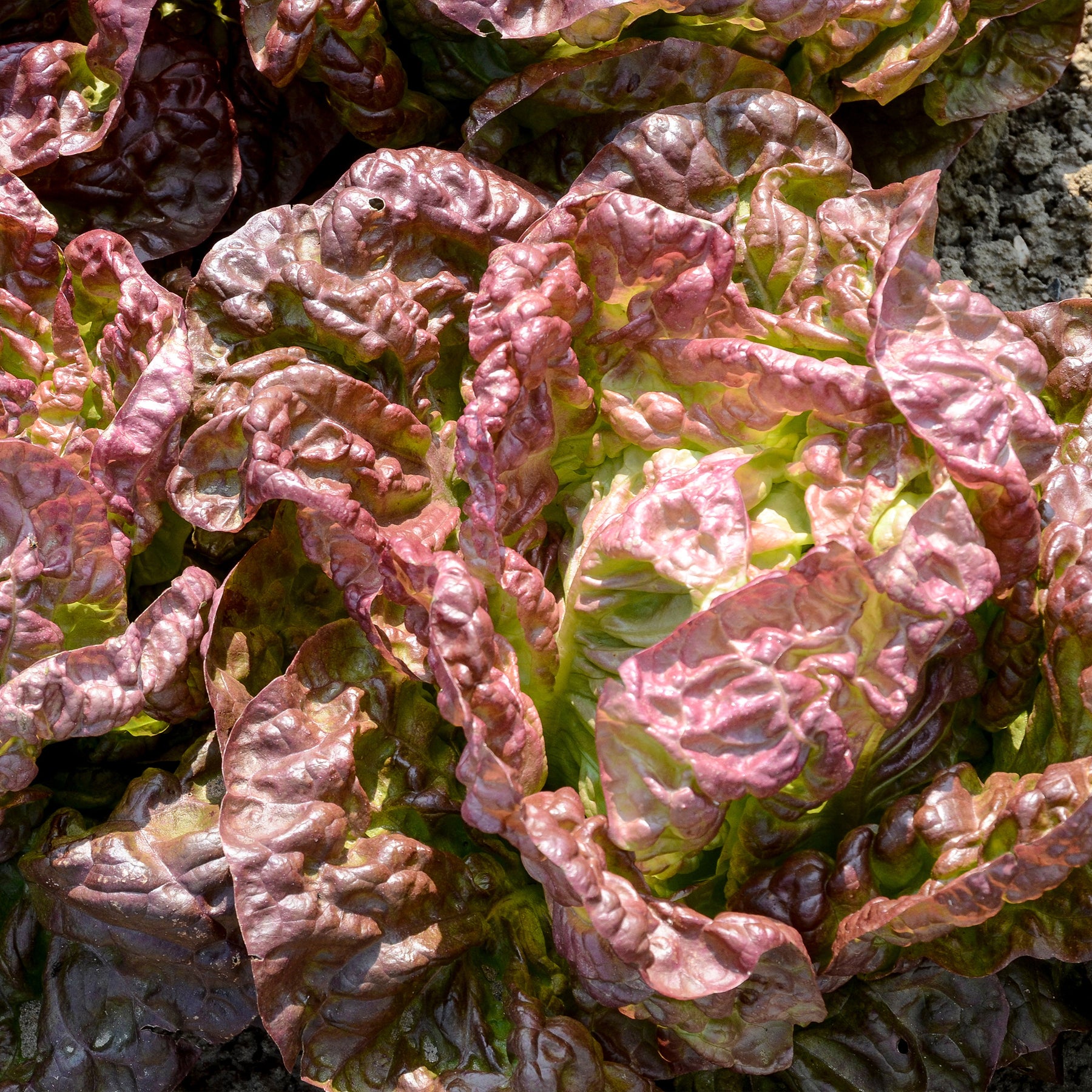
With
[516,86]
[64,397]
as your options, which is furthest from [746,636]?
[64,397]

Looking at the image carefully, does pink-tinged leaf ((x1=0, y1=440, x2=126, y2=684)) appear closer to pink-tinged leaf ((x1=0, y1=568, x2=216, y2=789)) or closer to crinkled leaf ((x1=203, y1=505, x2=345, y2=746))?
pink-tinged leaf ((x1=0, y1=568, x2=216, y2=789))

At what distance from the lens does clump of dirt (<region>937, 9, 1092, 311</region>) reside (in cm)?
271

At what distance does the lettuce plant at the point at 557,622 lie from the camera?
5.50 feet

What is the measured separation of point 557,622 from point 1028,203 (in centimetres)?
160

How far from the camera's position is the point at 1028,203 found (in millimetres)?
2713

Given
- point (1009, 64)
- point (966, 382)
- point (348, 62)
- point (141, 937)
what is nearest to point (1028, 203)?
point (1009, 64)

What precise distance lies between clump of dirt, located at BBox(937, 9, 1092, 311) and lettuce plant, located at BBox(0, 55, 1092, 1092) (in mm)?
587

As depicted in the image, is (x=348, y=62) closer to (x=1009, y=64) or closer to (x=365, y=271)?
(x=365, y=271)

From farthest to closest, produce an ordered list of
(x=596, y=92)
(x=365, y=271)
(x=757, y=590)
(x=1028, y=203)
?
1. (x=1028, y=203)
2. (x=596, y=92)
3. (x=365, y=271)
4. (x=757, y=590)

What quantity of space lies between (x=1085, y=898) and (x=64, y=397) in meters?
1.84

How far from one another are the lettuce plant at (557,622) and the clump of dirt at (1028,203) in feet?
1.93

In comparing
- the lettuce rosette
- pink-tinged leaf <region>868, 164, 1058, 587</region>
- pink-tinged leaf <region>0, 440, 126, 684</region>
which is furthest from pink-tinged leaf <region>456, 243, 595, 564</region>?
pink-tinged leaf <region>0, 440, 126, 684</region>

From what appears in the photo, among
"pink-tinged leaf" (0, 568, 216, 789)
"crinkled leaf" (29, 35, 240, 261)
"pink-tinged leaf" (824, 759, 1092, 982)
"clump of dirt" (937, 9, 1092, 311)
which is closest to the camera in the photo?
"pink-tinged leaf" (824, 759, 1092, 982)

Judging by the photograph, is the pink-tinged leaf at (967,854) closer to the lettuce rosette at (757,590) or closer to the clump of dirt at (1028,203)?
the lettuce rosette at (757,590)
